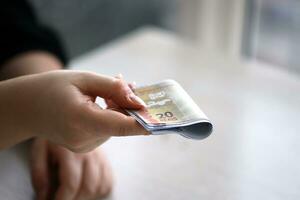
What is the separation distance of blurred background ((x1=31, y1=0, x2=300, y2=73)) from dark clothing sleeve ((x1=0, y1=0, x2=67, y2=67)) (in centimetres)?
23

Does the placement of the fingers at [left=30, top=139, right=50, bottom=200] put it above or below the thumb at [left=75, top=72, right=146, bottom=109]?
below

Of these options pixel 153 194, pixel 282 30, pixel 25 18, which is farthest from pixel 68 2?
pixel 153 194

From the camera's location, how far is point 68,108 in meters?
0.50

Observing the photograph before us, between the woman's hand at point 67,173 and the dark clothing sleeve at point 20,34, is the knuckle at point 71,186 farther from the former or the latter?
the dark clothing sleeve at point 20,34

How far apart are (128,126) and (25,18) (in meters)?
0.42

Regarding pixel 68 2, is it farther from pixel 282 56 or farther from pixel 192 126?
pixel 192 126

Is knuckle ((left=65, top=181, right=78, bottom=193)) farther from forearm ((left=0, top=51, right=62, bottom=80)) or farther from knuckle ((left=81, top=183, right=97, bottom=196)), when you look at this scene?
forearm ((left=0, top=51, right=62, bottom=80))

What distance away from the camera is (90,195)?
63cm

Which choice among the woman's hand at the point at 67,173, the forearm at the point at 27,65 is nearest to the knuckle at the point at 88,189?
the woman's hand at the point at 67,173

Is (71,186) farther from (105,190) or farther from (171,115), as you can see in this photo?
(171,115)

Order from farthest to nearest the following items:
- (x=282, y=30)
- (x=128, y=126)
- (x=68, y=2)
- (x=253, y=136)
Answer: (x=282, y=30) < (x=68, y=2) < (x=253, y=136) < (x=128, y=126)

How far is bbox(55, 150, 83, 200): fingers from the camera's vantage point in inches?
24.0

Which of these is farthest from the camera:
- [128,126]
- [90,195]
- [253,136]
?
[253,136]

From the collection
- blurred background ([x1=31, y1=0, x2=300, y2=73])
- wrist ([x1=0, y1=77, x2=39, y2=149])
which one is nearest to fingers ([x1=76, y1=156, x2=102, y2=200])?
wrist ([x1=0, y1=77, x2=39, y2=149])
